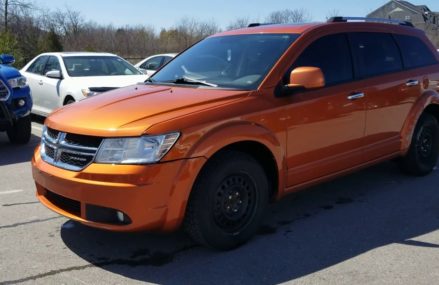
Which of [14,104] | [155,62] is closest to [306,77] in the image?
[14,104]

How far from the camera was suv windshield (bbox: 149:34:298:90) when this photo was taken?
445 cm

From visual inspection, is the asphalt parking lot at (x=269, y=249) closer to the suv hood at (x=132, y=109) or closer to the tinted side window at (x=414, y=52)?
the suv hood at (x=132, y=109)

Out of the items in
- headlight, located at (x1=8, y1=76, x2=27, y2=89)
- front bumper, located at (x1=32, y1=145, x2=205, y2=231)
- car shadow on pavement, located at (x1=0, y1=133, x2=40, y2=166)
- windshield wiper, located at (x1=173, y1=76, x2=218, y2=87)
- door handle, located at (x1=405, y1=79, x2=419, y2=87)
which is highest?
windshield wiper, located at (x1=173, y1=76, x2=218, y2=87)

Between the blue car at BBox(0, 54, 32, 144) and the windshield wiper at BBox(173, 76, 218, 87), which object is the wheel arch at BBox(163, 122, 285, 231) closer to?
the windshield wiper at BBox(173, 76, 218, 87)

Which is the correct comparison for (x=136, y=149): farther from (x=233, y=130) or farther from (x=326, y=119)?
(x=326, y=119)

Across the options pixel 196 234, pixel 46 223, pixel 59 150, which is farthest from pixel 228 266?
pixel 46 223

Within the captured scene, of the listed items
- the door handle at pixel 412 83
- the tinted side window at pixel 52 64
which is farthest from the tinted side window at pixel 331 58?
the tinted side window at pixel 52 64

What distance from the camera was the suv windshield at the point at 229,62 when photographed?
4.45 meters

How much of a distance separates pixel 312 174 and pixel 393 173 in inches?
87.0

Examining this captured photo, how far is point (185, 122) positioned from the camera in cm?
365

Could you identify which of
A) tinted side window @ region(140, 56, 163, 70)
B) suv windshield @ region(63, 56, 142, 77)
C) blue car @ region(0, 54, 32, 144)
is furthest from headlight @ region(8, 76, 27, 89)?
tinted side window @ region(140, 56, 163, 70)

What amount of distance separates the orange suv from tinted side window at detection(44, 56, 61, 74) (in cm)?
530

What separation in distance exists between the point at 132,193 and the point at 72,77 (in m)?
6.49

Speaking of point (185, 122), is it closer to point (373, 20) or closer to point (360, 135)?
point (360, 135)
